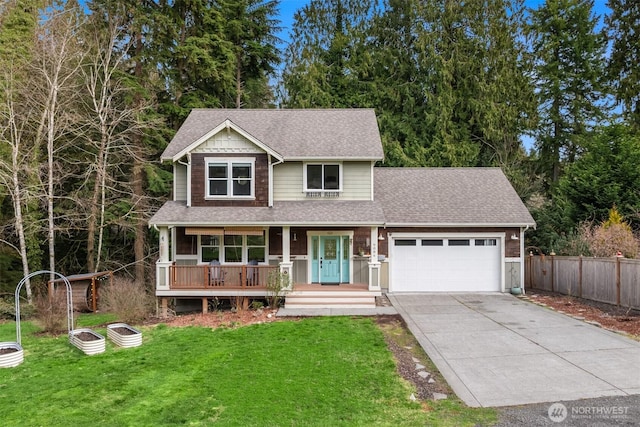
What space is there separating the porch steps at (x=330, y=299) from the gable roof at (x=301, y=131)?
490 cm

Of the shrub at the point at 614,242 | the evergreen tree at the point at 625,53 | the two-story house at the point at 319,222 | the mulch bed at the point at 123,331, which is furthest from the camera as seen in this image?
the evergreen tree at the point at 625,53

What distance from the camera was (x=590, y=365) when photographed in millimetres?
7812

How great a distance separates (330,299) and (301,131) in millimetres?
7154

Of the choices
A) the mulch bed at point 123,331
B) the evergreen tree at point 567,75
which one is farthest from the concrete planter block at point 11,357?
the evergreen tree at point 567,75

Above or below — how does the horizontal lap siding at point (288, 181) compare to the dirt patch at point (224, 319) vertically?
above

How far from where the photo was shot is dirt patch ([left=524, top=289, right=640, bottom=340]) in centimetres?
1064

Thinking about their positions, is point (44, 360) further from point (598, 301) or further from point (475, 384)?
point (598, 301)

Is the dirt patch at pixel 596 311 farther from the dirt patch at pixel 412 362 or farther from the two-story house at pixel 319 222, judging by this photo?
the dirt patch at pixel 412 362

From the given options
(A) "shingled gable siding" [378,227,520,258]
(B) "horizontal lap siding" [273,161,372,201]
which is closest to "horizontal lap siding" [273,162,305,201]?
(B) "horizontal lap siding" [273,161,372,201]

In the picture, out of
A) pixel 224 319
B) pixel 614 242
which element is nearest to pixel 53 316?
pixel 224 319

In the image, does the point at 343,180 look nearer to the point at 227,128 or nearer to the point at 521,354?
the point at 227,128

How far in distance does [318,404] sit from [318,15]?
30.6 m

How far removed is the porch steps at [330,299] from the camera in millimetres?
13703

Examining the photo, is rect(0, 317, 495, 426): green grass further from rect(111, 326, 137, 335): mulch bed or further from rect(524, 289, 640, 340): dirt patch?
rect(524, 289, 640, 340): dirt patch
